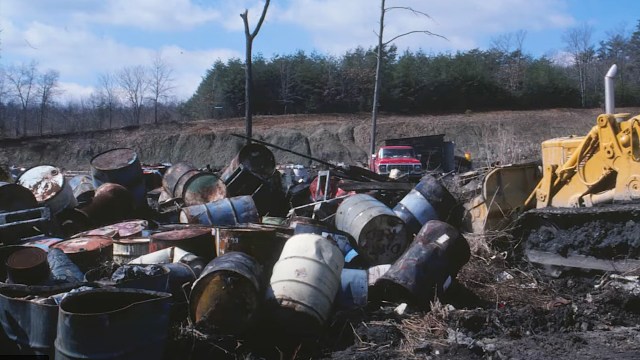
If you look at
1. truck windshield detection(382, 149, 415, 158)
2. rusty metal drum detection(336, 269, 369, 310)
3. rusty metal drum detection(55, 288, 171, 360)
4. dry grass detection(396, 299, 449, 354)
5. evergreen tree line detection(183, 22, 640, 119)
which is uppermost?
evergreen tree line detection(183, 22, 640, 119)

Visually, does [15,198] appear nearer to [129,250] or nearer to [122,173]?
[122,173]

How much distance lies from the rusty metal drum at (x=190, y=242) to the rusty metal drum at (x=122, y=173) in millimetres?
3682

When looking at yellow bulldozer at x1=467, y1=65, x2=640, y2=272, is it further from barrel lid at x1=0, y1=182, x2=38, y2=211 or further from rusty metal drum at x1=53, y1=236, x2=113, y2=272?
barrel lid at x1=0, y1=182, x2=38, y2=211

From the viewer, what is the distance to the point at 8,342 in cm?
505

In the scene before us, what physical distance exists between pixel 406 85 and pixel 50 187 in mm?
36233

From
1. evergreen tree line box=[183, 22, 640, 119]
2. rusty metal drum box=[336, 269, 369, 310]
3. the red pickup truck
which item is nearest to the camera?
rusty metal drum box=[336, 269, 369, 310]

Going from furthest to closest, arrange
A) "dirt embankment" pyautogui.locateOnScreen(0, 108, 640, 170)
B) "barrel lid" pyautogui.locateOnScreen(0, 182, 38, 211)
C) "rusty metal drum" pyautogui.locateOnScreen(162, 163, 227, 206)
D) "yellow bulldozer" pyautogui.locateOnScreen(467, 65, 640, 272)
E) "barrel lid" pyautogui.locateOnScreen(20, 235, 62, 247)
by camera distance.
Result: "dirt embankment" pyautogui.locateOnScreen(0, 108, 640, 170), "rusty metal drum" pyautogui.locateOnScreen(162, 163, 227, 206), "barrel lid" pyautogui.locateOnScreen(0, 182, 38, 211), "barrel lid" pyautogui.locateOnScreen(20, 235, 62, 247), "yellow bulldozer" pyautogui.locateOnScreen(467, 65, 640, 272)

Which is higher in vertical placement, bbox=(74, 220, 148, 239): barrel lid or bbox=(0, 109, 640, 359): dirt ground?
bbox=(74, 220, 148, 239): barrel lid

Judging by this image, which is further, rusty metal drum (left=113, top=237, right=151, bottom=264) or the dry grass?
rusty metal drum (left=113, top=237, right=151, bottom=264)

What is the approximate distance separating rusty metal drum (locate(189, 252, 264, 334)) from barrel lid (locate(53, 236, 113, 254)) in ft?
7.06

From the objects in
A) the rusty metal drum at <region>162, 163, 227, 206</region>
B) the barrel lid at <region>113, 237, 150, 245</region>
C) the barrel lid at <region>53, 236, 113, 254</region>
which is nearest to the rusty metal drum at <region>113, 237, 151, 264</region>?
the barrel lid at <region>113, 237, 150, 245</region>

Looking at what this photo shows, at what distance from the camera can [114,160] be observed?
10.8 metres

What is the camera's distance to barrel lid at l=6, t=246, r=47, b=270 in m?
5.86

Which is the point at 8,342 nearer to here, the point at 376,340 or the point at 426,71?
the point at 376,340
